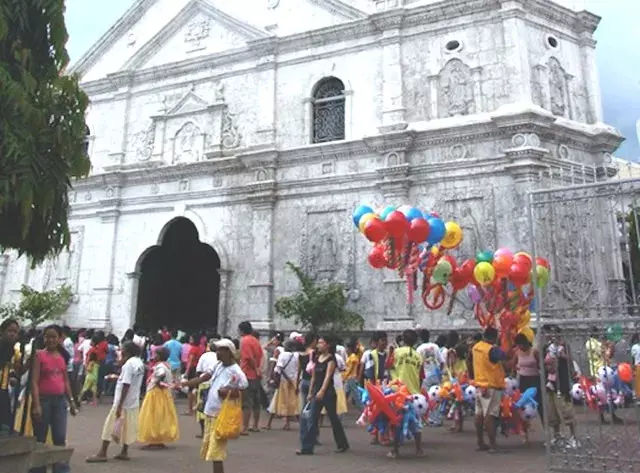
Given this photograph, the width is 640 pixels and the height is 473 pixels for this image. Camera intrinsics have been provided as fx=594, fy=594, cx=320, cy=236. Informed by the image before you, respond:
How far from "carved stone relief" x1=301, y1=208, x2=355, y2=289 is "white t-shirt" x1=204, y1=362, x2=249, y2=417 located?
9442 mm

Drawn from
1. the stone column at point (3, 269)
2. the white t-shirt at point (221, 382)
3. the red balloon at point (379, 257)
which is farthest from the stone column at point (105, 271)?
the white t-shirt at point (221, 382)

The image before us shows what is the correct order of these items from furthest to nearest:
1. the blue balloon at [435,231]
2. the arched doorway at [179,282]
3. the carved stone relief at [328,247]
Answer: the arched doorway at [179,282]
the carved stone relief at [328,247]
the blue balloon at [435,231]

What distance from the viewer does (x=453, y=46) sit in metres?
16.2

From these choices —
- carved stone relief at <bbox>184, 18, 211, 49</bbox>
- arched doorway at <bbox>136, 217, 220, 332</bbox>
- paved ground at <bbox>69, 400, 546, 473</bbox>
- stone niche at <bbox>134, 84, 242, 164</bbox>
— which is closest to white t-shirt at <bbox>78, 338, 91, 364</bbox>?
arched doorway at <bbox>136, 217, 220, 332</bbox>

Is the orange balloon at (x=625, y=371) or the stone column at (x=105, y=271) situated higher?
the stone column at (x=105, y=271)

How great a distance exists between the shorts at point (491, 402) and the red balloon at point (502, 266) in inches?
113

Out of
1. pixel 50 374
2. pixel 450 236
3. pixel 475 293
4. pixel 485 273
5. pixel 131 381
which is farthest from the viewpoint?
pixel 450 236

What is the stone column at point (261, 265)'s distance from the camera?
1689 cm

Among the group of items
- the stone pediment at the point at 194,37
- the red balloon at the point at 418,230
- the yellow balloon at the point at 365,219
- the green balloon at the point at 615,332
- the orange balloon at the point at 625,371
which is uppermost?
the stone pediment at the point at 194,37

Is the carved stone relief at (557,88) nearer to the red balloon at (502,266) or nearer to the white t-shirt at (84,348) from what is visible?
the red balloon at (502,266)

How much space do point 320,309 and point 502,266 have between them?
5.24 meters

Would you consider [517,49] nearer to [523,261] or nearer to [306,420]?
[523,261]

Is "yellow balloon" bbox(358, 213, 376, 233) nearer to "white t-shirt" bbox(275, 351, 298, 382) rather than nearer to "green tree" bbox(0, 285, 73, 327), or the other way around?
"white t-shirt" bbox(275, 351, 298, 382)

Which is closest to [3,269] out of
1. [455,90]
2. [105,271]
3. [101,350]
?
[105,271]
